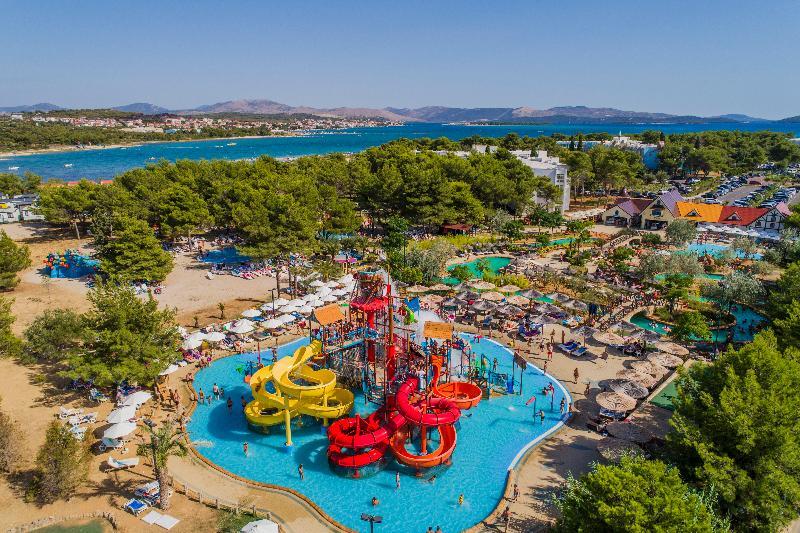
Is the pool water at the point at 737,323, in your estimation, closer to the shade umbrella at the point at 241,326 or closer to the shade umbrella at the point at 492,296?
the shade umbrella at the point at 492,296

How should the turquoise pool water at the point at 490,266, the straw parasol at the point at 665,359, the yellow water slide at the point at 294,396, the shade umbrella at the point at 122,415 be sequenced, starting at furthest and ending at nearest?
the turquoise pool water at the point at 490,266 → the straw parasol at the point at 665,359 → the yellow water slide at the point at 294,396 → the shade umbrella at the point at 122,415

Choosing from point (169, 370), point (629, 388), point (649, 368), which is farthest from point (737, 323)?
point (169, 370)

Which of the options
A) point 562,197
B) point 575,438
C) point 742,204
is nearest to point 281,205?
point 575,438

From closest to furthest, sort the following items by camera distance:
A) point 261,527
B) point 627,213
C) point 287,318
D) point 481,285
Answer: point 261,527 → point 287,318 → point 481,285 → point 627,213

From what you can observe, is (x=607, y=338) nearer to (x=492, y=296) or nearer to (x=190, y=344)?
(x=492, y=296)

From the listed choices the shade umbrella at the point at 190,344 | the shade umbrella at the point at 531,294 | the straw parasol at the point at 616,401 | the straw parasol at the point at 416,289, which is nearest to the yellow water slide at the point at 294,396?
the shade umbrella at the point at 190,344

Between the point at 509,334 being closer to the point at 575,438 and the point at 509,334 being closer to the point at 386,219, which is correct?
the point at 575,438

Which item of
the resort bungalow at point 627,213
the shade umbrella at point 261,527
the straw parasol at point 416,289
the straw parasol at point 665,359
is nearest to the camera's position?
the shade umbrella at point 261,527

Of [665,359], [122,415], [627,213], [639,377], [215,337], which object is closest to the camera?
[122,415]
